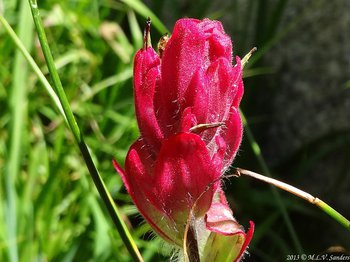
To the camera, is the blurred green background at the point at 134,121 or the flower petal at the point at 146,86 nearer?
the flower petal at the point at 146,86

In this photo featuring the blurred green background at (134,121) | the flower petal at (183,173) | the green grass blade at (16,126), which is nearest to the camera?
the flower petal at (183,173)

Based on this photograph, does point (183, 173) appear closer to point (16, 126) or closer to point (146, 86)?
point (146, 86)

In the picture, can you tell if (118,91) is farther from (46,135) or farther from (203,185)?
(203,185)

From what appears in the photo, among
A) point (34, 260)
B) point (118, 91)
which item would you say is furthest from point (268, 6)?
point (34, 260)

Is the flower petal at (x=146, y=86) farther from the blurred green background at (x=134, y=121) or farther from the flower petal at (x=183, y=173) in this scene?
the blurred green background at (x=134, y=121)

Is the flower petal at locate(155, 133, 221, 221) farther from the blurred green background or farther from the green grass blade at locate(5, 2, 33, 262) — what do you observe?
the blurred green background

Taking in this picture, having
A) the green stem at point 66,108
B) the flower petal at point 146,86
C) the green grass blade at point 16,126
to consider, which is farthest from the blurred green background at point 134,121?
the flower petal at point 146,86
